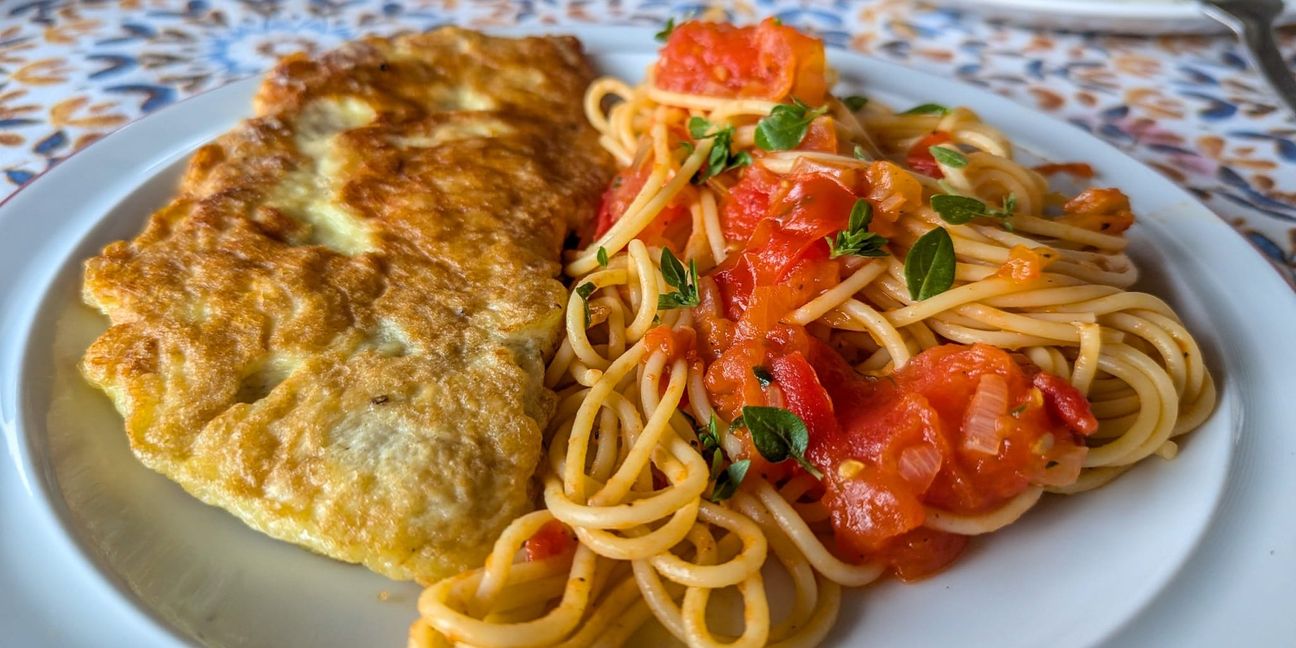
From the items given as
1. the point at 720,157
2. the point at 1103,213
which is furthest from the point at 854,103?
the point at 1103,213

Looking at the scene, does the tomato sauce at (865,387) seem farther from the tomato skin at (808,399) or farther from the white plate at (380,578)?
the white plate at (380,578)

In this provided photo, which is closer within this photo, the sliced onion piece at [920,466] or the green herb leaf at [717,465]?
the sliced onion piece at [920,466]

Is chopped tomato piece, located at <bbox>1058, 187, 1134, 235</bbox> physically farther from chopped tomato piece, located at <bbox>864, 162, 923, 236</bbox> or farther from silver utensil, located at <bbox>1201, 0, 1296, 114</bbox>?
silver utensil, located at <bbox>1201, 0, 1296, 114</bbox>

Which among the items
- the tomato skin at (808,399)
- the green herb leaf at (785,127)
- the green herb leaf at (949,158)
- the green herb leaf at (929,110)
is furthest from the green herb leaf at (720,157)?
the tomato skin at (808,399)

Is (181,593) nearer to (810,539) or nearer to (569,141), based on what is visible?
(810,539)

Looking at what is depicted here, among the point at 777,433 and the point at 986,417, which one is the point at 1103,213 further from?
the point at 777,433

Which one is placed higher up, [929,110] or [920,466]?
[929,110]

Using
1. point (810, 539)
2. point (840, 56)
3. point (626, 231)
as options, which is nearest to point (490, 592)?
point (810, 539)
